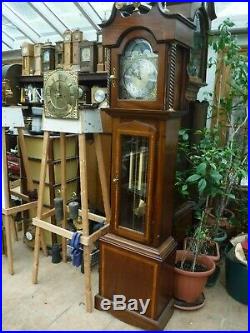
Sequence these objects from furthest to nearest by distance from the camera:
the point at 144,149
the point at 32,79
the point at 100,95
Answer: the point at 32,79 < the point at 100,95 < the point at 144,149

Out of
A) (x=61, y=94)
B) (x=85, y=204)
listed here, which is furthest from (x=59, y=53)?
(x=85, y=204)

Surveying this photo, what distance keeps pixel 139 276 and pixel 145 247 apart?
18cm

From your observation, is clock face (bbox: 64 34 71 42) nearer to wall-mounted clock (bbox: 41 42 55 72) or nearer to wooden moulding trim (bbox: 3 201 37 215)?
wall-mounted clock (bbox: 41 42 55 72)

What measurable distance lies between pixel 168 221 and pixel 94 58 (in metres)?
1.51

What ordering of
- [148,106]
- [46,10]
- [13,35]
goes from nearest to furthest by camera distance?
[148,106], [46,10], [13,35]

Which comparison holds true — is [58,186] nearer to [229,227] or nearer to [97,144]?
[97,144]

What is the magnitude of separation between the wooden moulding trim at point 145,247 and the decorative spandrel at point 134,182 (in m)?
0.08

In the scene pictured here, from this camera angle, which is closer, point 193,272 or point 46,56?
point 193,272

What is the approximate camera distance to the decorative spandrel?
154 cm

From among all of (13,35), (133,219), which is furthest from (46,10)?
(133,219)

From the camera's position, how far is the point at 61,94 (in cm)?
172

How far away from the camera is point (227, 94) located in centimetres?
223

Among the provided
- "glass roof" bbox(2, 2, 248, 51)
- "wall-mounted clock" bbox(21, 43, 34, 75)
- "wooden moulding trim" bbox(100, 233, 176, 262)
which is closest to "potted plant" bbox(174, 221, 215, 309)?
"wooden moulding trim" bbox(100, 233, 176, 262)

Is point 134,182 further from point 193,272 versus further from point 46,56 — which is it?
point 46,56
